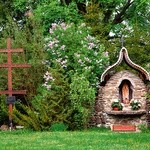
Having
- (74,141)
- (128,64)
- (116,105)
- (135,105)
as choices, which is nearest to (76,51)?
(128,64)

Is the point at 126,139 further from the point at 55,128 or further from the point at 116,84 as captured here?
the point at 116,84

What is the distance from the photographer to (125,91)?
76.6 ft

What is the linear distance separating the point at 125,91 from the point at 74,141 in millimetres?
7275

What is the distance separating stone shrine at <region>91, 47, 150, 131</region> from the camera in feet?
74.2

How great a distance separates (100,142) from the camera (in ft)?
52.8

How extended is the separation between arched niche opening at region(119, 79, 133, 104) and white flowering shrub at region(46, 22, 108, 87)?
1062 mm

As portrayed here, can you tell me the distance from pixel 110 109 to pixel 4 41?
5.67 metres

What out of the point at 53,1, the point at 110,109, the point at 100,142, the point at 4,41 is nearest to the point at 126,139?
the point at 100,142

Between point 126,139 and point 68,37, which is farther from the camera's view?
point 68,37

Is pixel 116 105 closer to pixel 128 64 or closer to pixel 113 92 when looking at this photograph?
pixel 113 92

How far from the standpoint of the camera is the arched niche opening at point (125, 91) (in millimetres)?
23344

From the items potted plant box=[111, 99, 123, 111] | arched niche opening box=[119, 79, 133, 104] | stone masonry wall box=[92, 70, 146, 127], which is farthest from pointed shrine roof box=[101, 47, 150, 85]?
potted plant box=[111, 99, 123, 111]

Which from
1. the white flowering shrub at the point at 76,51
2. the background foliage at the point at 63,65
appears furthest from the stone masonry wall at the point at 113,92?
the white flowering shrub at the point at 76,51

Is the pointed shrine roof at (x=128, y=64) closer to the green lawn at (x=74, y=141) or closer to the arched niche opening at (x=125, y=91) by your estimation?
the arched niche opening at (x=125, y=91)
